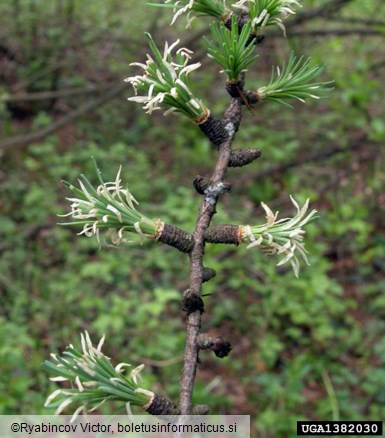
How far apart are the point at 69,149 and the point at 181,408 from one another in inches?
223

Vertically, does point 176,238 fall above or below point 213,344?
above

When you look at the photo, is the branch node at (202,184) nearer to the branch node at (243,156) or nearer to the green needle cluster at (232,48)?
the branch node at (243,156)

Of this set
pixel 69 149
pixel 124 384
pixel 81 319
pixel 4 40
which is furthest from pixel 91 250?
pixel 124 384

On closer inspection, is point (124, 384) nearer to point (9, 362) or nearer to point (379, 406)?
point (9, 362)

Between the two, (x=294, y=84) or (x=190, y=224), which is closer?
(x=294, y=84)

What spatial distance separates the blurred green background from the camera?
12.7 ft
